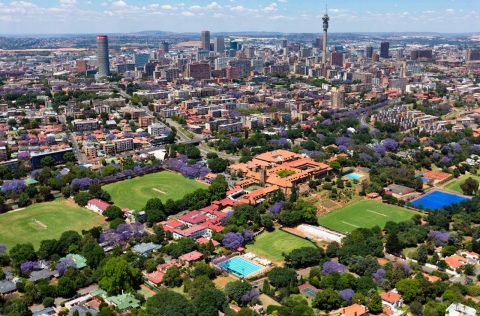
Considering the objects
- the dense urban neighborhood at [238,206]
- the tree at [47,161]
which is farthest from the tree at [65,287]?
the tree at [47,161]

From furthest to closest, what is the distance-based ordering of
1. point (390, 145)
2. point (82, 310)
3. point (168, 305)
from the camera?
point (390, 145), point (82, 310), point (168, 305)

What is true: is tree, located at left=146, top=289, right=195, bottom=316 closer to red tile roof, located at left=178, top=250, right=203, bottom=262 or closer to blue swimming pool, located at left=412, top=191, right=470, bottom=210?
red tile roof, located at left=178, top=250, right=203, bottom=262

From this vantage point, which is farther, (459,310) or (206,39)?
(206,39)

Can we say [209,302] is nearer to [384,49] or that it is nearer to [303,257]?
[303,257]

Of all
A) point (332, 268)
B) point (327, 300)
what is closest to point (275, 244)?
point (332, 268)

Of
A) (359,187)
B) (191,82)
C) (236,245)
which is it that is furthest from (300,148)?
(191,82)

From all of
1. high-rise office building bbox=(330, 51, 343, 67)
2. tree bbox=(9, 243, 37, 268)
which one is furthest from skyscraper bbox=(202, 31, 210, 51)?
tree bbox=(9, 243, 37, 268)

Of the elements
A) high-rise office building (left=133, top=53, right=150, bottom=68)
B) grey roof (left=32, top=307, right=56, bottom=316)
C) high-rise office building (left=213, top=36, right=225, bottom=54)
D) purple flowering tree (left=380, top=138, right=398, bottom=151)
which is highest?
high-rise office building (left=213, top=36, right=225, bottom=54)

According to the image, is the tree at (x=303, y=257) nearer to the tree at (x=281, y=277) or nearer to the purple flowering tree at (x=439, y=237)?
the tree at (x=281, y=277)
